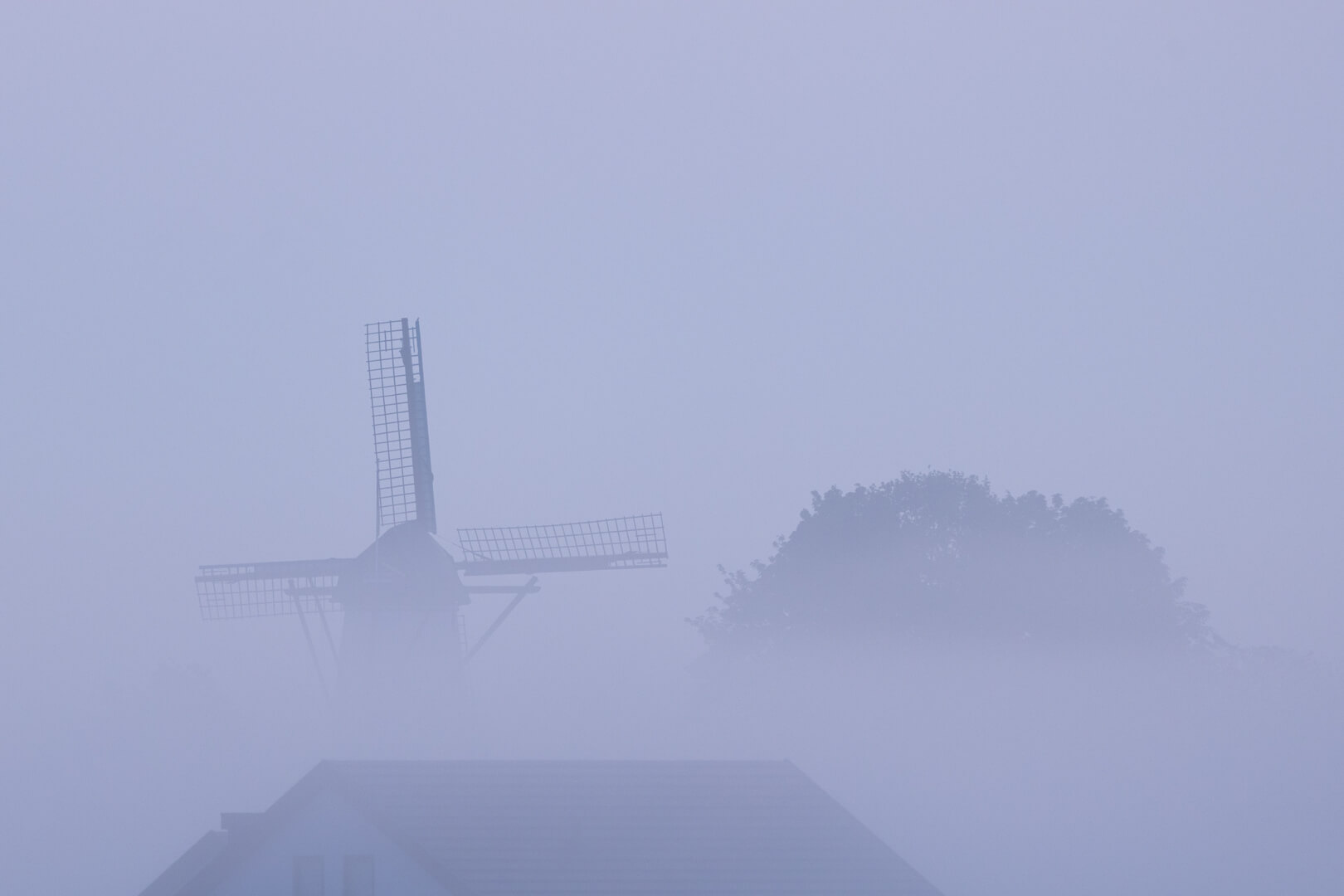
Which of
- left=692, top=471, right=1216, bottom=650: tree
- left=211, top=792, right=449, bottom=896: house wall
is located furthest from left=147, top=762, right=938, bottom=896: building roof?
left=692, top=471, right=1216, bottom=650: tree

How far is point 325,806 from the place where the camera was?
2472 centimetres

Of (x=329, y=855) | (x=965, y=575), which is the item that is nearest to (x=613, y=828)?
(x=329, y=855)

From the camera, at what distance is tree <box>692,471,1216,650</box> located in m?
44.8

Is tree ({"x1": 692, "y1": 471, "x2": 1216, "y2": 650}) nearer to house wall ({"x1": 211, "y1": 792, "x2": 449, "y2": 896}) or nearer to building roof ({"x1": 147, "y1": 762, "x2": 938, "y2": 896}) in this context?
building roof ({"x1": 147, "y1": 762, "x2": 938, "y2": 896})

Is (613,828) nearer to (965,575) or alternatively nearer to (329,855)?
(329,855)

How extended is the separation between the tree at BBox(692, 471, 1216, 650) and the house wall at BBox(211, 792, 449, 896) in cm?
2339

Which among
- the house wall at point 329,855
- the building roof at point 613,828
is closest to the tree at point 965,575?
the building roof at point 613,828

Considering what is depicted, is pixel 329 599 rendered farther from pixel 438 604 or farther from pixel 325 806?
pixel 325 806

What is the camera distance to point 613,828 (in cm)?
2600

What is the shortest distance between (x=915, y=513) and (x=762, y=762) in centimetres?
2076

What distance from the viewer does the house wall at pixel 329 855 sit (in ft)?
79.3

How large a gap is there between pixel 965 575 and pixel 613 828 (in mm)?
22130

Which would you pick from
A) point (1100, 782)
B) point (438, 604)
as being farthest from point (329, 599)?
point (1100, 782)

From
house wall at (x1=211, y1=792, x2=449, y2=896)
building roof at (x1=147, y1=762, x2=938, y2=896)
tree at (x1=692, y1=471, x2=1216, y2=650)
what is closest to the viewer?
house wall at (x1=211, y1=792, x2=449, y2=896)
